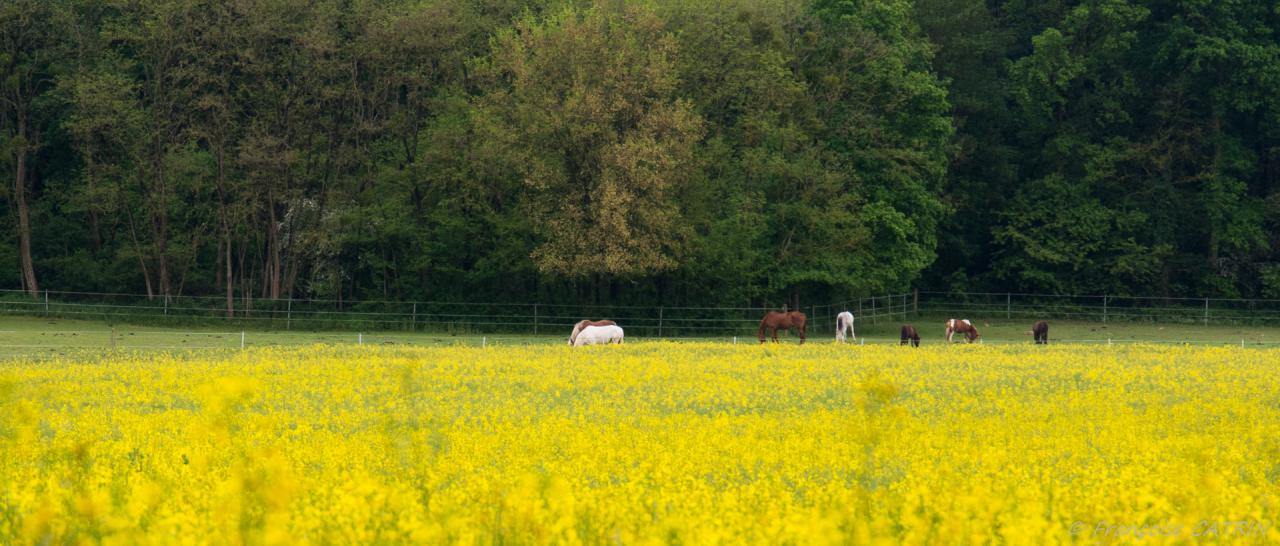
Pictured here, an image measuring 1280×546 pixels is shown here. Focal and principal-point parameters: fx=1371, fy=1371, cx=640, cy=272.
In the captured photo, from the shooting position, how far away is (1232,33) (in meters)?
61.3

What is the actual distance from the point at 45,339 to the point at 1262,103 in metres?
51.0

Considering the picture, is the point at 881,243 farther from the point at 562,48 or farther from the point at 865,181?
the point at 562,48

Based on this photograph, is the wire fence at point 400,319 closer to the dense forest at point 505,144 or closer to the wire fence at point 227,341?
the wire fence at point 227,341

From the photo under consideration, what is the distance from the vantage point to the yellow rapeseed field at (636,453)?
26.7ft

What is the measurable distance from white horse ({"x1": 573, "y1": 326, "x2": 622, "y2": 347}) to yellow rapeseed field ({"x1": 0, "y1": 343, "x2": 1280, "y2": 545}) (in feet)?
29.8

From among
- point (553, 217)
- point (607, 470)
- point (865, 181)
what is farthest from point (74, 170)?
point (607, 470)

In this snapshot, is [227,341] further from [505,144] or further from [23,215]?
[23,215]

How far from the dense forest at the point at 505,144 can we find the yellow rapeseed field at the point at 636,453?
20627mm

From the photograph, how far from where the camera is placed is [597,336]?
40.1m

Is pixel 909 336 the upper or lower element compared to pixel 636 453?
upper

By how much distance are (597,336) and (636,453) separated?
84.2ft

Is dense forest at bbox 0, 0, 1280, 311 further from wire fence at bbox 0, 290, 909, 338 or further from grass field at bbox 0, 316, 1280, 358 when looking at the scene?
grass field at bbox 0, 316, 1280, 358

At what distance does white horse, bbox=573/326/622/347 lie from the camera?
1575 inches

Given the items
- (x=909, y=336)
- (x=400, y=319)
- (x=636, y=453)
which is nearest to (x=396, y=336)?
(x=400, y=319)
